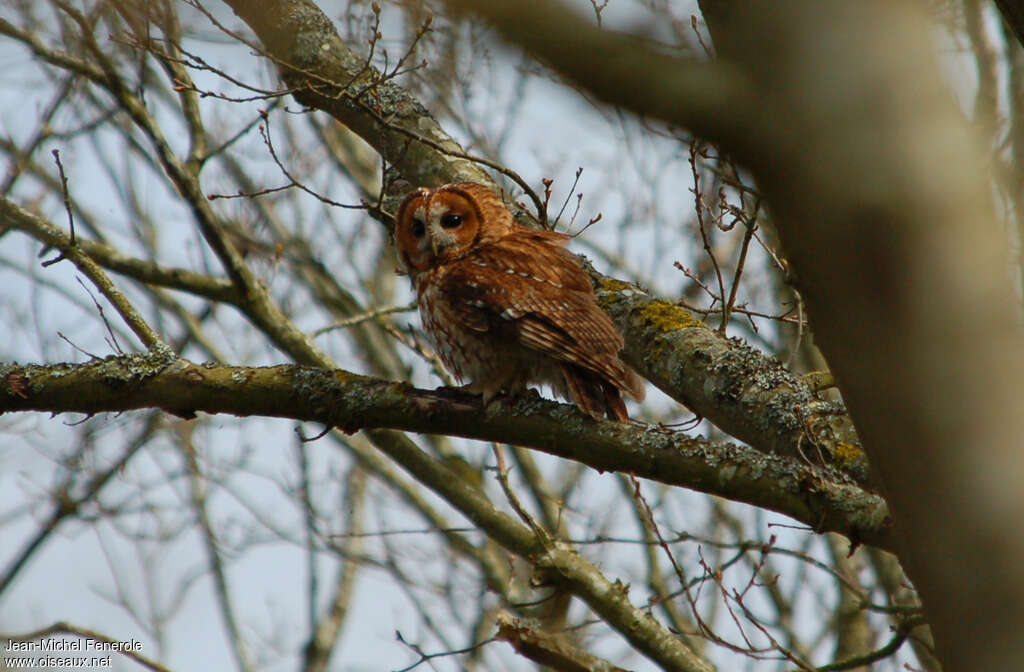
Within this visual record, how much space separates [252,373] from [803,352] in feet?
19.3

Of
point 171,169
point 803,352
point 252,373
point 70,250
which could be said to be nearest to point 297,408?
point 252,373

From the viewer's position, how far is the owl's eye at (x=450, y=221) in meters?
4.98

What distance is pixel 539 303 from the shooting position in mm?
4234

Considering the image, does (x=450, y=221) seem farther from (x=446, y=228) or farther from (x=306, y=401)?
(x=306, y=401)

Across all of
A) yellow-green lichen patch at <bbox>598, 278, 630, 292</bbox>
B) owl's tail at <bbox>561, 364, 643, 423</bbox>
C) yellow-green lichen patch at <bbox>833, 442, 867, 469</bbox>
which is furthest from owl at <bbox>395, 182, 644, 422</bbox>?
yellow-green lichen patch at <bbox>833, 442, 867, 469</bbox>

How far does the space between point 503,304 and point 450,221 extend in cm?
86

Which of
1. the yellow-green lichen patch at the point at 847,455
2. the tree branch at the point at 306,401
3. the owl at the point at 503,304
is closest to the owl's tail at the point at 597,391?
the owl at the point at 503,304

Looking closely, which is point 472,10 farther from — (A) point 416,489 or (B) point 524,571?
(A) point 416,489

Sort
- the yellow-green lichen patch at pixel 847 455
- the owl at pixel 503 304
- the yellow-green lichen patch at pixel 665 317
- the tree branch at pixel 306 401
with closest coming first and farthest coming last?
the tree branch at pixel 306 401
the yellow-green lichen patch at pixel 847 455
the owl at pixel 503 304
the yellow-green lichen patch at pixel 665 317

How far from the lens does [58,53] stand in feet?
18.1

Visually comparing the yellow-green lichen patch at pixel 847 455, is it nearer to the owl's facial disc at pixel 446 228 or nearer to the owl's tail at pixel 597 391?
the owl's tail at pixel 597 391

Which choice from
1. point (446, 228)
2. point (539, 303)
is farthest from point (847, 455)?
point (446, 228)

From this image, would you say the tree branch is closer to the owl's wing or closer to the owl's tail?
the owl's tail

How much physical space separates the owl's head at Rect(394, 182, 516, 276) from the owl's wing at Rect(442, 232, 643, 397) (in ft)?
0.69
